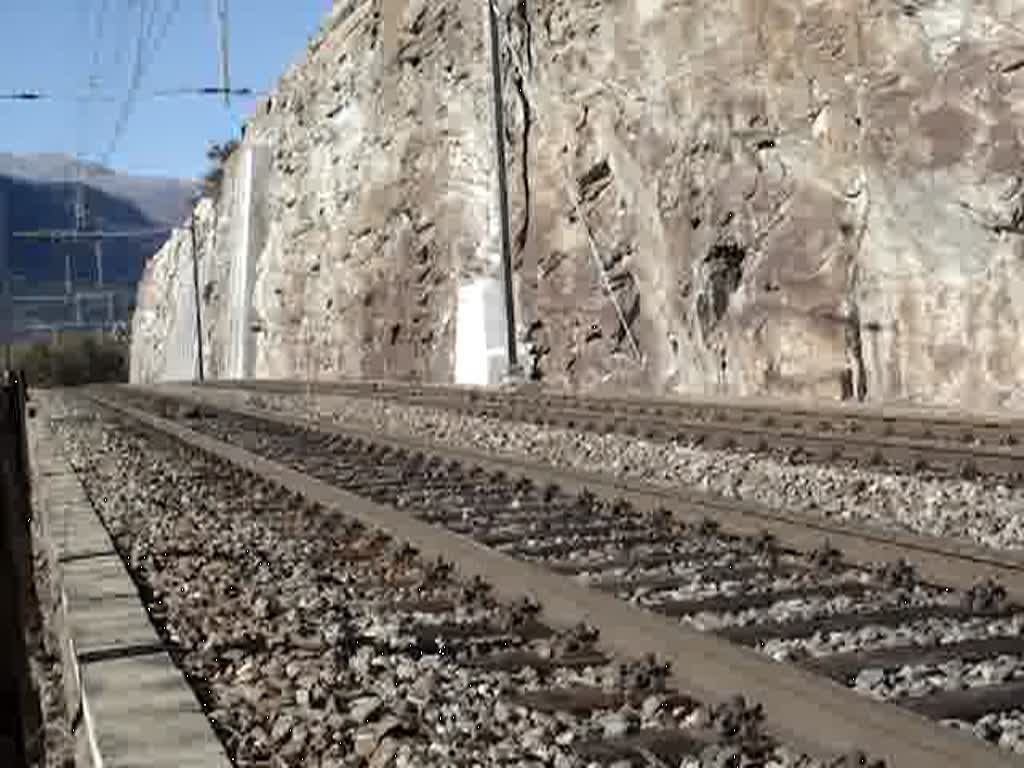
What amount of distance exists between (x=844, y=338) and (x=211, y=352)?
209 ft

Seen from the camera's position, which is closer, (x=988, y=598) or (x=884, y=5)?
(x=988, y=598)

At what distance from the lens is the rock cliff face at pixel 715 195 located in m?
19.6

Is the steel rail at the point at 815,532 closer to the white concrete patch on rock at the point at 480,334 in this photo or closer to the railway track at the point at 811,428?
the railway track at the point at 811,428

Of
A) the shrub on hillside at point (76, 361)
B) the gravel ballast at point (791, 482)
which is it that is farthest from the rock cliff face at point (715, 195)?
the shrub on hillside at point (76, 361)

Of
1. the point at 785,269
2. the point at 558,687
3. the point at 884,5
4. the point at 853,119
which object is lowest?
the point at 558,687

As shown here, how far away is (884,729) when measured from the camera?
4191 mm

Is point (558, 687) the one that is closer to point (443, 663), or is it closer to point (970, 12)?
point (443, 663)

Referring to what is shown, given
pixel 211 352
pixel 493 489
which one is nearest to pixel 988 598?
pixel 493 489

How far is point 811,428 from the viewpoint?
1509cm

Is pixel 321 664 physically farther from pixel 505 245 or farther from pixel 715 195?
pixel 505 245

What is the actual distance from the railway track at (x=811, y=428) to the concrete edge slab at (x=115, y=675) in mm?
6254

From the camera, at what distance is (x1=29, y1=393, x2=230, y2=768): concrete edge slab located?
4.71m

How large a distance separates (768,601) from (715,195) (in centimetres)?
1970

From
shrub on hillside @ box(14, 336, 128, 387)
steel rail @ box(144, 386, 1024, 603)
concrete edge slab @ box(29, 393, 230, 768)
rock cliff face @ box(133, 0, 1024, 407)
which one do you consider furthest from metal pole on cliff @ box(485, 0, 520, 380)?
shrub on hillside @ box(14, 336, 128, 387)
